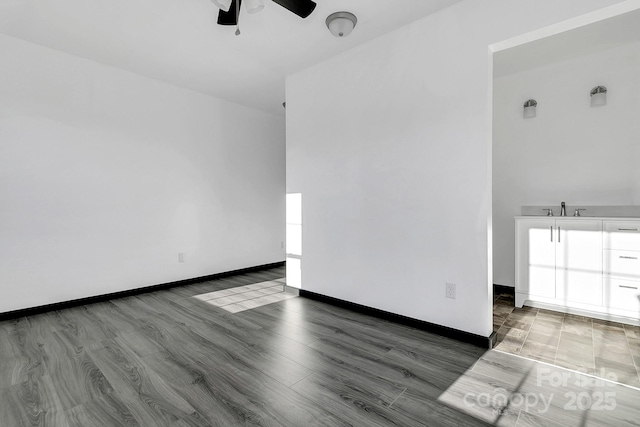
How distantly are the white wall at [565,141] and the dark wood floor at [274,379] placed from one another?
206 centimetres

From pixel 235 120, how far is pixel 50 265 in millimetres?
2835

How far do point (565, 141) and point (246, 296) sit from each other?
3806mm

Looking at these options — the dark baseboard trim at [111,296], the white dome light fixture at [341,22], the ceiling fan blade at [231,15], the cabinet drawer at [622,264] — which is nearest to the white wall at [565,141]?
the cabinet drawer at [622,264]

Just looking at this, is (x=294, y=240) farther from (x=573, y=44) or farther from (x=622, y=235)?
(x=573, y=44)

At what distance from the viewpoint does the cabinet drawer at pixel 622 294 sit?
8.46 feet

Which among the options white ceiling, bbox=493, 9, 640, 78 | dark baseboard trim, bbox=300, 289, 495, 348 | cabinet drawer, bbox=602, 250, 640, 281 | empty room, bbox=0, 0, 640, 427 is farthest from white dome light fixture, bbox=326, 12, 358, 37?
cabinet drawer, bbox=602, 250, 640, 281

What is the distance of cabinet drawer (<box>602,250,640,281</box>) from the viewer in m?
2.58

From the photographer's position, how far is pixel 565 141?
3.27m

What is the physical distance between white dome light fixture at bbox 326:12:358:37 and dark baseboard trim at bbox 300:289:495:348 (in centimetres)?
238

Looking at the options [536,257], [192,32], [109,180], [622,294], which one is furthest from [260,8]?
[622,294]

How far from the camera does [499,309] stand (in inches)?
121

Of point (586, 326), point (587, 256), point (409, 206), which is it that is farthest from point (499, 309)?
point (409, 206)

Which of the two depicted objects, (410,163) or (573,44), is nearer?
(410,163)

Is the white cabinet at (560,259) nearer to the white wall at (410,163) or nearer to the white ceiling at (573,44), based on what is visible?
the white wall at (410,163)
